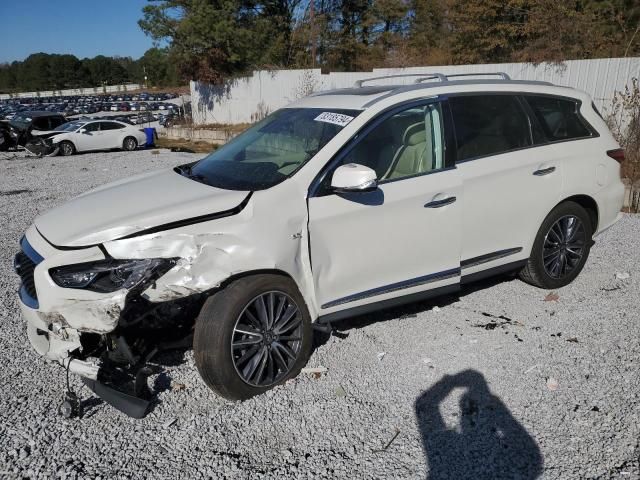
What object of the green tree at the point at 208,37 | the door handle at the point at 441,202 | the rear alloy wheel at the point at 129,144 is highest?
the green tree at the point at 208,37

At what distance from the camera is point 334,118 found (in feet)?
12.6

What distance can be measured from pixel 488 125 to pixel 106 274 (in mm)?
3045

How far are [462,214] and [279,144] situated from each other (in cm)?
147

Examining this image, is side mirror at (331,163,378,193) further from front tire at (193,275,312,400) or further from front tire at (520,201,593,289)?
front tire at (520,201,593,289)

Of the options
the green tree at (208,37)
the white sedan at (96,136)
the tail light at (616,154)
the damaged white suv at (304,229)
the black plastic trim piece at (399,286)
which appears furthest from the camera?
the green tree at (208,37)

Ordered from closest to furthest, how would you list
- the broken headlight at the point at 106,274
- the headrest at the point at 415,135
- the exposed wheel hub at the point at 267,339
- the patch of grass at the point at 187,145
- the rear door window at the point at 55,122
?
the broken headlight at the point at 106,274 → the exposed wheel hub at the point at 267,339 → the headrest at the point at 415,135 → the patch of grass at the point at 187,145 → the rear door window at the point at 55,122

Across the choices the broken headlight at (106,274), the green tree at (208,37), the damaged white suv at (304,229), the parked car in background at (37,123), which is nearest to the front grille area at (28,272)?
the damaged white suv at (304,229)

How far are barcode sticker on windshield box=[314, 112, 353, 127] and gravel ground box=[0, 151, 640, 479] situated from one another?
5.37 ft

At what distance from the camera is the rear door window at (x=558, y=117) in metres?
4.57

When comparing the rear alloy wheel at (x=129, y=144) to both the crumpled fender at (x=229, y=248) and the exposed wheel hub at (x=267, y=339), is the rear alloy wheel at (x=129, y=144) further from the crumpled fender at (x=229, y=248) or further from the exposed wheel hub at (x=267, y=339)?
the exposed wheel hub at (x=267, y=339)

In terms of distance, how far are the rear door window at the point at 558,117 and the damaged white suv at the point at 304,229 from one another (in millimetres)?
15

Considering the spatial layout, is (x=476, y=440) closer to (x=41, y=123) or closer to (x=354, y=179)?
(x=354, y=179)

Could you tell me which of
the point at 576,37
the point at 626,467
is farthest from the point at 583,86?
the point at 626,467

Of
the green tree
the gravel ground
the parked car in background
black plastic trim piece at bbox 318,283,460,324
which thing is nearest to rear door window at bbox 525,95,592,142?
the gravel ground
